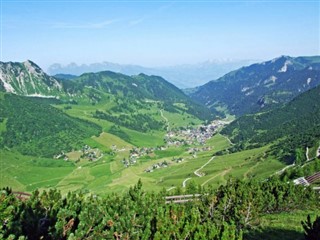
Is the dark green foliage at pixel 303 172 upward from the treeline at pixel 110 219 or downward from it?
downward

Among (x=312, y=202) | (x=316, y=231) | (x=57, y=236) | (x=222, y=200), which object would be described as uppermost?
(x=57, y=236)

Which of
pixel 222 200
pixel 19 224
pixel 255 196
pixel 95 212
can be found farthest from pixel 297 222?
pixel 19 224

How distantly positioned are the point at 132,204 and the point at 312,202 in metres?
48.5

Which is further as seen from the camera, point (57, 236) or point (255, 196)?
point (255, 196)

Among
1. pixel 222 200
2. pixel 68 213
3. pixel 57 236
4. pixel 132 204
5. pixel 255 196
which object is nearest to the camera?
pixel 57 236

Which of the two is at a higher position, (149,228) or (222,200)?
(149,228)

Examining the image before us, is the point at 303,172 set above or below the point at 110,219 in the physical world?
below

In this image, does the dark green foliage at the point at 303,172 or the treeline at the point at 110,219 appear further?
the dark green foliage at the point at 303,172

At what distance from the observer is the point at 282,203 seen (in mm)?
81312

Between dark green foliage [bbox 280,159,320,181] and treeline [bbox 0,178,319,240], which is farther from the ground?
treeline [bbox 0,178,319,240]

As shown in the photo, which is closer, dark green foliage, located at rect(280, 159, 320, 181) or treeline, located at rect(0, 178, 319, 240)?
treeline, located at rect(0, 178, 319, 240)

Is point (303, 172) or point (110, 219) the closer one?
point (110, 219)

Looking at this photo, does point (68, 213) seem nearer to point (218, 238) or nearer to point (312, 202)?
point (218, 238)

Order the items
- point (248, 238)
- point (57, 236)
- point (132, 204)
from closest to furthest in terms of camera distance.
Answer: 1. point (57, 236)
2. point (132, 204)
3. point (248, 238)
